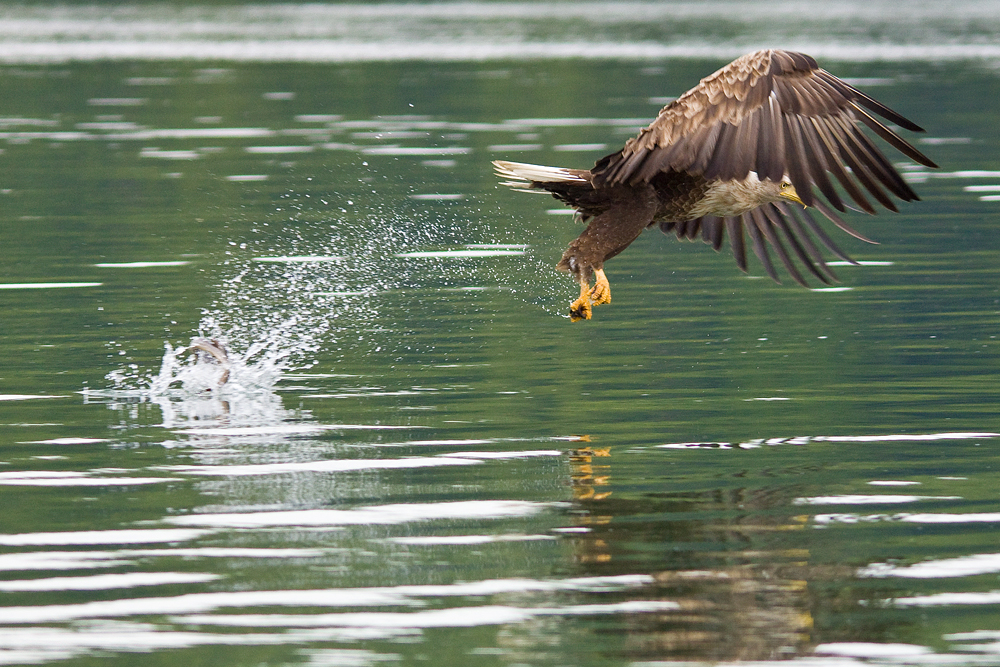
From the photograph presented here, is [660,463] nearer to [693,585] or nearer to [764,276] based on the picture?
[693,585]

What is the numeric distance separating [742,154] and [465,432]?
1.95 meters

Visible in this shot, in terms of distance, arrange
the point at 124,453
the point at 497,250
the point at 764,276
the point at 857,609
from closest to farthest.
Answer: the point at 857,609, the point at 124,453, the point at 764,276, the point at 497,250

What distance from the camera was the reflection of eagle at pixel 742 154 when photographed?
340 inches

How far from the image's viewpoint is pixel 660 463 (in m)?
8.37

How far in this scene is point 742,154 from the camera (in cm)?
876

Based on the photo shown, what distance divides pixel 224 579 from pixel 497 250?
10162 mm

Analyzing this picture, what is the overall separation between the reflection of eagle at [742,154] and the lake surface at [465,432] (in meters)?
1.06

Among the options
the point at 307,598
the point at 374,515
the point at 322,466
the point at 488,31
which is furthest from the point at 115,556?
the point at 488,31

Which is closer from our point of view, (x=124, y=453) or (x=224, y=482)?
(x=224, y=482)

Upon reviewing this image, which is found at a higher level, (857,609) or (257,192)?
(257,192)

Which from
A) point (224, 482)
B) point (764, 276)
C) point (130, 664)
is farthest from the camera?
point (764, 276)

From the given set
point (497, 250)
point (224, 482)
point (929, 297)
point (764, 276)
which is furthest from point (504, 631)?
point (497, 250)

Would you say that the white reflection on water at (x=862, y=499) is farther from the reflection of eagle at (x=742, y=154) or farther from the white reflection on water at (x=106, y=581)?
the white reflection on water at (x=106, y=581)

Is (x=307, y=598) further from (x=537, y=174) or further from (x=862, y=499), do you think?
(x=537, y=174)
